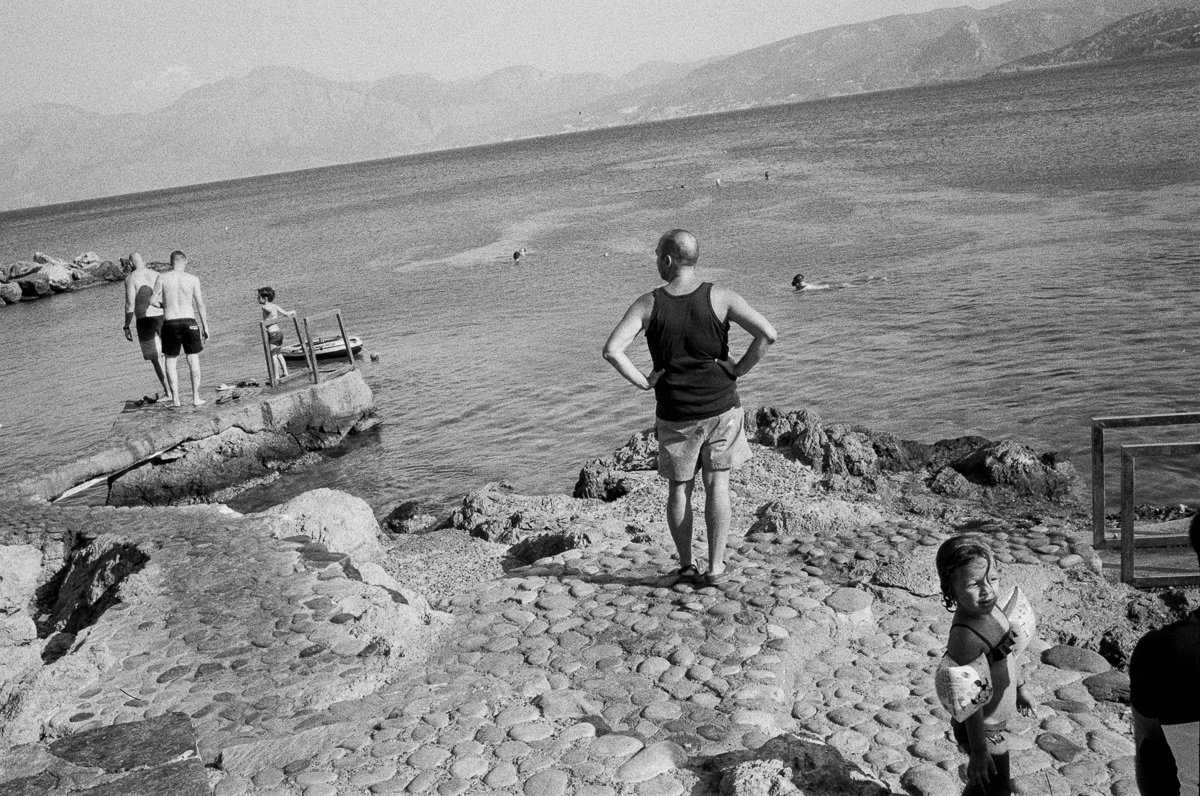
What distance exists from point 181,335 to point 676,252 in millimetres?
10133

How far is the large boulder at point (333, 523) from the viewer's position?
8.77m

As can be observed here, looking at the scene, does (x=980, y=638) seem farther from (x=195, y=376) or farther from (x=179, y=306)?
(x=195, y=376)

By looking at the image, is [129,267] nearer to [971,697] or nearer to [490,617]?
[490,617]

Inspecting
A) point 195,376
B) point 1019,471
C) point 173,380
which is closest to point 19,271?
point 173,380

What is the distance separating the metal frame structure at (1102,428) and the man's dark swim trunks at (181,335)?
11459mm

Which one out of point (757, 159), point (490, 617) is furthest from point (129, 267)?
point (757, 159)

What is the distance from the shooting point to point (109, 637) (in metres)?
6.48

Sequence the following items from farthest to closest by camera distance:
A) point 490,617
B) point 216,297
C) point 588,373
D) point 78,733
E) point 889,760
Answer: point 216,297, point 588,373, point 490,617, point 78,733, point 889,760

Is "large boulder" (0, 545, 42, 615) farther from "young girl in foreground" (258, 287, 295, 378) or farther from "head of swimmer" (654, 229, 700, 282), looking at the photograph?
"young girl in foreground" (258, 287, 295, 378)

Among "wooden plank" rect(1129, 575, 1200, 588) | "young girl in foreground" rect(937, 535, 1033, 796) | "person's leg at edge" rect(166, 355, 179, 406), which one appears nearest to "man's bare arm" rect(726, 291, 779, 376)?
"young girl in foreground" rect(937, 535, 1033, 796)

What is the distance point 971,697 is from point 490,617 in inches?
134

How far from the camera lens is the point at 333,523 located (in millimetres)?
9133

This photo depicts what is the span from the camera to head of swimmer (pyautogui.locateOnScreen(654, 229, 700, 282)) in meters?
5.81

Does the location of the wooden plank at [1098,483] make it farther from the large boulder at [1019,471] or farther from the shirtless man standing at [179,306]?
the shirtless man standing at [179,306]
